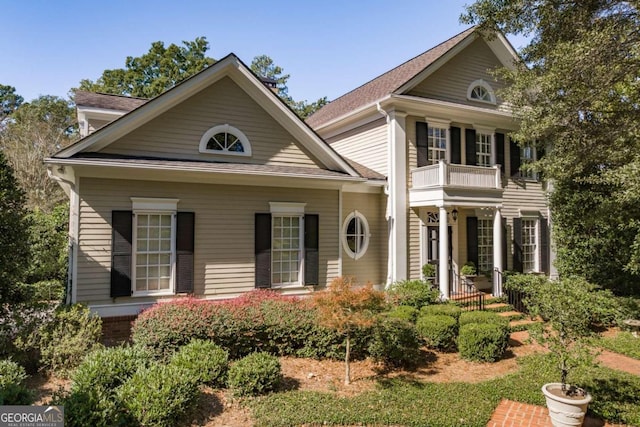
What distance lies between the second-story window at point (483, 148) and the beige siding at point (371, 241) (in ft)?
15.5

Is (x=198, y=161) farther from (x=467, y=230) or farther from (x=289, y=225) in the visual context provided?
(x=467, y=230)

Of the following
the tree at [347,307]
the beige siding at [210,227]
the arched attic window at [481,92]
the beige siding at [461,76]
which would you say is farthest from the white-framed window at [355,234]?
the arched attic window at [481,92]

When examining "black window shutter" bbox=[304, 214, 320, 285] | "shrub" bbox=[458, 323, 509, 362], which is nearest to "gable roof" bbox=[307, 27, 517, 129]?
"black window shutter" bbox=[304, 214, 320, 285]

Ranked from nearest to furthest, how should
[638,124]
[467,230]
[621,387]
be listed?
1. [621,387]
2. [638,124]
3. [467,230]

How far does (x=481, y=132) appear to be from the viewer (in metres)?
15.3

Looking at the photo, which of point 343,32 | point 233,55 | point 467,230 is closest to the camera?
point 233,55

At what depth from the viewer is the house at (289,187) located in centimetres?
929

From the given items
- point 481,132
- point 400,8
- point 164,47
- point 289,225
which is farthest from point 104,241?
point 164,47

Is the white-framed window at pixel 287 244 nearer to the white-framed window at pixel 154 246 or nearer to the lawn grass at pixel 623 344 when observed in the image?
the white-framed window at pixel 154 246

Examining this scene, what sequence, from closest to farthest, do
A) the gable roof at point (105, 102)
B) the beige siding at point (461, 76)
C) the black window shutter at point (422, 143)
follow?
the gable roof at point (105, 102) < the black window shutter at point (422, 143) < the beige siding at point (461, 76)

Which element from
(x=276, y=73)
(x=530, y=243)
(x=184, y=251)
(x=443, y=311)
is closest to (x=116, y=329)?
(x=184, y=251)

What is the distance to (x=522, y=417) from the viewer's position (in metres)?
6.07

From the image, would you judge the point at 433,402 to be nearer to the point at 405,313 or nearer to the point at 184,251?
the point at 405,313

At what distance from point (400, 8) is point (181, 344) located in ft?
36.8
